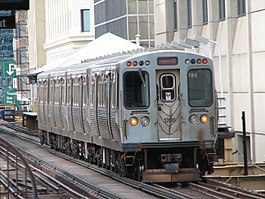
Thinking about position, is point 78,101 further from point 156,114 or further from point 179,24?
point 179,24

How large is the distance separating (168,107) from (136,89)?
31.8 inches

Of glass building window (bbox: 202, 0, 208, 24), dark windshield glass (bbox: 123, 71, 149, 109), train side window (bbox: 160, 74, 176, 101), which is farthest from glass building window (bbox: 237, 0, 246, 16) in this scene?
dark windshield glass (bbox: 123, 71, 149, 109)

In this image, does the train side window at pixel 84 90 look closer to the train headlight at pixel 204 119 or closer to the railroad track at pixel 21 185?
the railroad track at pixel 21 185

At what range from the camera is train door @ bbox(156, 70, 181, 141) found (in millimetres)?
24578

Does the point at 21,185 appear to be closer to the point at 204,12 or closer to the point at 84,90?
the point at 84,90

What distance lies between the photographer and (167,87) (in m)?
24.7

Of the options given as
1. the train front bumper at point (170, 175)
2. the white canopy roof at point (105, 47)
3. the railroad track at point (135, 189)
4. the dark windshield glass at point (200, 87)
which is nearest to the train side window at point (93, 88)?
the railroad track at point (135, 189)

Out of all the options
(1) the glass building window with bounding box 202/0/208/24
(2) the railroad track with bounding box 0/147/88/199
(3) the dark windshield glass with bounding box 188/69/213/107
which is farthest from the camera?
(1) the glass building window with bounding box 202/0/208/24

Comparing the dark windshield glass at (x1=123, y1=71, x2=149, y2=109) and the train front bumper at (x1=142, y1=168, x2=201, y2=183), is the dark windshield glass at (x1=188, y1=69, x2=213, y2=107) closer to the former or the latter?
the dark windshield glass at (x1=123, y1=71, x2=149, y2=109)

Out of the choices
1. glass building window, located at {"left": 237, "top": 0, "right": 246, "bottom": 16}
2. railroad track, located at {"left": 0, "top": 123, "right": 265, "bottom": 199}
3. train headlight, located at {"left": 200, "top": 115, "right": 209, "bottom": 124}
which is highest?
glass building window, located at {"left": 237, "top": 0, "right": 246, "bottom": 16}

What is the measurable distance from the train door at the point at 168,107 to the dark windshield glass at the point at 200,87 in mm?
311

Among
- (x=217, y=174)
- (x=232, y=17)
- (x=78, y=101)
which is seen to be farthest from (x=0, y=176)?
(x=232, y=17)

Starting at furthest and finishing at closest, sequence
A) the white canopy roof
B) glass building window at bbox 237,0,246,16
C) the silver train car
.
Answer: the white canopy roof < glass building window at bbox 237,0,246,16 < the silver train car

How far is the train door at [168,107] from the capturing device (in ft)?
80.6
